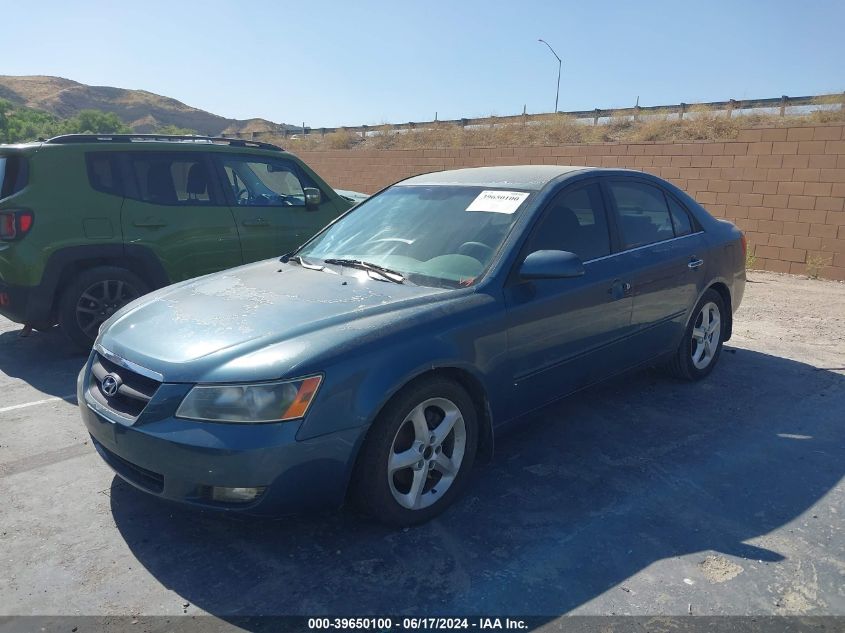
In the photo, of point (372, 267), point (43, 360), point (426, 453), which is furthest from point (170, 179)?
point (426, 453)

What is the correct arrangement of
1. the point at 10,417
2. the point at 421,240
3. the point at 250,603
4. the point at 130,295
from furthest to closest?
the point at 130,295, the point at 10,417, the point at 421,240, the point at 250,603

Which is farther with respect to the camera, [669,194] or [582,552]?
[669,194]

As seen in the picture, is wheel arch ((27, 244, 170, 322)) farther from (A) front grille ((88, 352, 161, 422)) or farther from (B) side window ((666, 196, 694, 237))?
(B) side window ((666, 196, 694, 237))

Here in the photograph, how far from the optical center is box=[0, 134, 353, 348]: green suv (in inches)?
215

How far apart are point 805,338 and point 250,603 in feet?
20.0

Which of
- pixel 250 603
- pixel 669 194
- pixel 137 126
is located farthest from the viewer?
pixel 137 126

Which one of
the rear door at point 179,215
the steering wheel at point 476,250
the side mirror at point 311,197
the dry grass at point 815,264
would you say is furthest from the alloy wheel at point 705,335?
the dry grass at point 815,264

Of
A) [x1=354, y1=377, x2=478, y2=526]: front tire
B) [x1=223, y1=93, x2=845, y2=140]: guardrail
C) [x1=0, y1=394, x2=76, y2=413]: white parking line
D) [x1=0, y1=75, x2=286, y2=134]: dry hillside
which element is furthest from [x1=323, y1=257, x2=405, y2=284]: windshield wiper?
[x1=0, y1=75, x2=286, y2=134]: dry hillside

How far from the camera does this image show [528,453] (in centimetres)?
397

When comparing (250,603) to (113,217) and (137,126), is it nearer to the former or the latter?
(113,217)

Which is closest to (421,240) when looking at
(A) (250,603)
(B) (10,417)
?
(A) (250,603)

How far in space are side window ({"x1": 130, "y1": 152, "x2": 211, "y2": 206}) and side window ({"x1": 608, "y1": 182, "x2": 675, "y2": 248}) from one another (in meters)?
3.91

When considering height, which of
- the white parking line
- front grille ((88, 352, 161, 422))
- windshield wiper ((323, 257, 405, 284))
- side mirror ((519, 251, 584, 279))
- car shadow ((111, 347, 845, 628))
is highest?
side mirror ((519, 251, 584, 279))

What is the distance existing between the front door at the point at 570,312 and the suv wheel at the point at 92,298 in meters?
3.84
